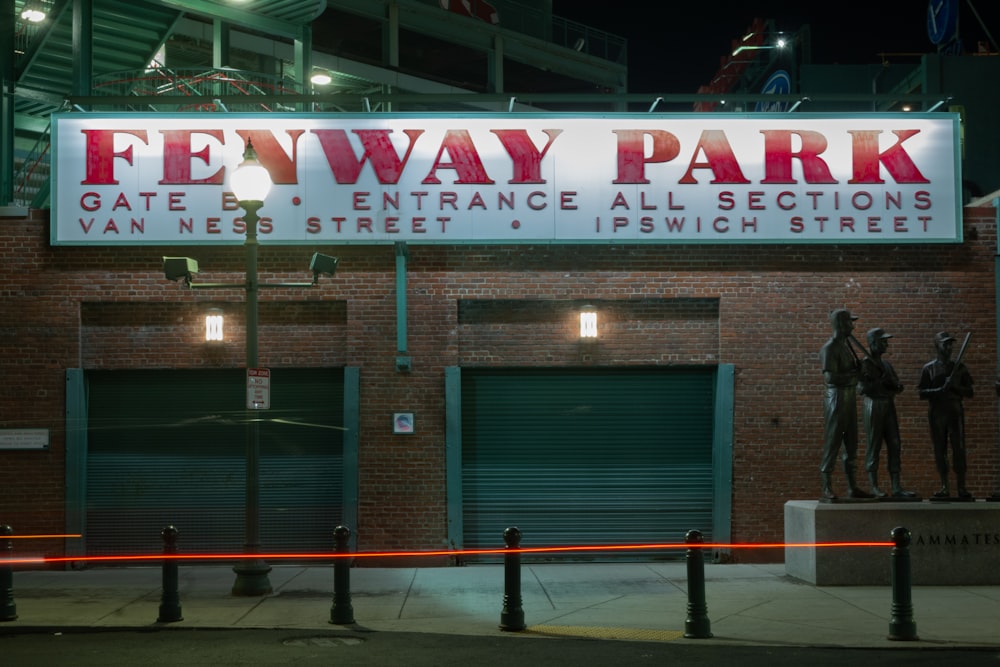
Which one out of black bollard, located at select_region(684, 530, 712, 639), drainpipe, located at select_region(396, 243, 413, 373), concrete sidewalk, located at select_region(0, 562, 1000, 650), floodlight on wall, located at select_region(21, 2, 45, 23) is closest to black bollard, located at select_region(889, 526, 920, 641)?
concrete sidewalk, located at select_region(0, 562, 1000, 650)

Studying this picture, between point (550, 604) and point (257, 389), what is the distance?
13.3ft

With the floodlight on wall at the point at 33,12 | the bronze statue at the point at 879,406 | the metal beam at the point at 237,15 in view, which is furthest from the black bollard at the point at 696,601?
the floodlight on wall at the point at 33,12

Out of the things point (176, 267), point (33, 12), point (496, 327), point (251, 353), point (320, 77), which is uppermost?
point (320, 77)

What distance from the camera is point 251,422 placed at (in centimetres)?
1295

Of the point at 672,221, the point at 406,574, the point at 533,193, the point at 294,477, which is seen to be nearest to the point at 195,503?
the point at 294,477

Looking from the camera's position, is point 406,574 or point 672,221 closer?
point 406,574

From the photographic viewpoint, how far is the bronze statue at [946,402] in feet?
45.5

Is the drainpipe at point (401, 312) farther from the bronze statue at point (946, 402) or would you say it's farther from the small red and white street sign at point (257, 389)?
the bronze statue at point (946, 402)

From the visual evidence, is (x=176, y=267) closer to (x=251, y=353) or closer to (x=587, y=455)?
(x=251, y=353)

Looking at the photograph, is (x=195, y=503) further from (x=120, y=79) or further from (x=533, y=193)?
(x=120, y=79)

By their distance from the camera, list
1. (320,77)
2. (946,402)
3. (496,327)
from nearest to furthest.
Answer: (946,402) → (496,327) → (320,77)

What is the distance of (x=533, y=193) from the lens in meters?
15.9

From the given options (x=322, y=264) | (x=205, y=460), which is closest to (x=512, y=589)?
(x=322, y=264)

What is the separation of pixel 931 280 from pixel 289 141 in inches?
370
